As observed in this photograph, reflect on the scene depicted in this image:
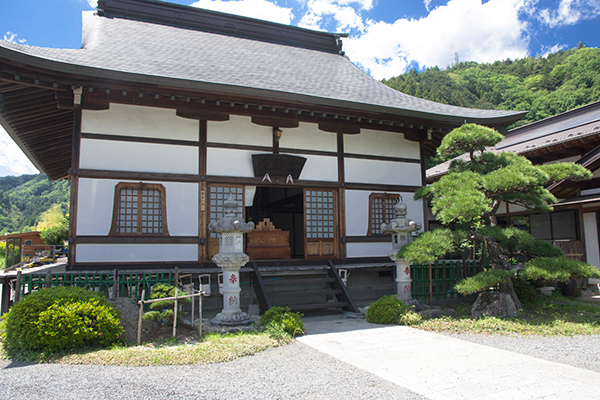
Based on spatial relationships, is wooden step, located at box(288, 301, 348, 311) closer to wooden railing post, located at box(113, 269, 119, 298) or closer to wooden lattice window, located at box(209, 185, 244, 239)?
wooden lattice window, located at box(209, 185, 244, 239)

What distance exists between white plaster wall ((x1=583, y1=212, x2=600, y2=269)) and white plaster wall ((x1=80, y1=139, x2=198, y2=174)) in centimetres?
1162

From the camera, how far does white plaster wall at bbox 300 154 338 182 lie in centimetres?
990

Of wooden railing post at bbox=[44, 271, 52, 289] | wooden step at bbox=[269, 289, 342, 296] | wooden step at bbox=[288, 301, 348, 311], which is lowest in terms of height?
wooden step at bbox=[288, 301, 348, 311]

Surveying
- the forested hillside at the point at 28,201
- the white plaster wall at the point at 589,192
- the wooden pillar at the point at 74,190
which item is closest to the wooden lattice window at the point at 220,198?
the wooden pillar at the point at 74,190

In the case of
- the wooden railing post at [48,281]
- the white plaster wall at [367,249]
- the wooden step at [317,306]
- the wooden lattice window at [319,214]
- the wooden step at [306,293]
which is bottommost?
the wooden step at [317,306]

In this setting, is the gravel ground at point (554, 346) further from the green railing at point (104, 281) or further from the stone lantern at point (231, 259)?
the green railing at point (104, 281)

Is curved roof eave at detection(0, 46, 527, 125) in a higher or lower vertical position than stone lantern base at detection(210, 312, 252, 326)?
higher

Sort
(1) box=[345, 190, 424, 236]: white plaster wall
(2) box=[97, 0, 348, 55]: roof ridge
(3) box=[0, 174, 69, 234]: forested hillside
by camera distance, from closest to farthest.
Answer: (1) box=[345, 190, 424, 236]: white plaster wall
(2) box=[97, 0, 348, 55]: roof ridge
(3) box=[0, 174, 69, 234]: forested hillside

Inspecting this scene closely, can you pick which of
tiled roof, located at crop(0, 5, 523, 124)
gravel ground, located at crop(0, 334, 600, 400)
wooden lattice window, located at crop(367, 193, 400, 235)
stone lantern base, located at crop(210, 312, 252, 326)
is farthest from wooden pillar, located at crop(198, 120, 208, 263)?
wooden lattice window, located at crop(367, 193, 400, 235)

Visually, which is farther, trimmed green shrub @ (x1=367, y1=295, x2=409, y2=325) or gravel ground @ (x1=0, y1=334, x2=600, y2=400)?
trimmed green shrub @ (x1=367, y1=295, x2=409, y2=325)

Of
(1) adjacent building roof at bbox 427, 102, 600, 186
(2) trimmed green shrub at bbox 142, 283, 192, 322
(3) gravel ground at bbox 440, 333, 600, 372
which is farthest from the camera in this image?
(1) adjacent building roof at bbox 427, 102, 600, 186

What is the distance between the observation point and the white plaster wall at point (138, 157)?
8.25m

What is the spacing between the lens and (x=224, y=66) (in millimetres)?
9891

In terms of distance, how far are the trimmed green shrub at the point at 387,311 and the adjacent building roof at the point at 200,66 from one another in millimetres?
4218
